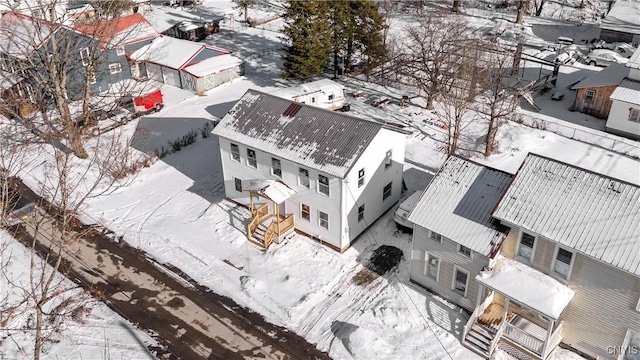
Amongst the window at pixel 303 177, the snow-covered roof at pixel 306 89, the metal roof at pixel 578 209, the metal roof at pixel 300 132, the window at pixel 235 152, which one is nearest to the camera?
the metal roof at pixel 578 209

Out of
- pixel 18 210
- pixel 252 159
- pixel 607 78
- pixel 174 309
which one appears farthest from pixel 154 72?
pixel 607 78

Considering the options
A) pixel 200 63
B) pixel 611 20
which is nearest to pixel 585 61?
pixel 611 20

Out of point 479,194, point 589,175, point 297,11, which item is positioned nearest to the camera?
point 589,175

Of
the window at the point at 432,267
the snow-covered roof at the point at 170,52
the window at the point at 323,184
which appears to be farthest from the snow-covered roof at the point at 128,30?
the window at the point at 432,267

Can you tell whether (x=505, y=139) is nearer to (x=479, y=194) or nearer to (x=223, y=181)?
(x=479, y=194)

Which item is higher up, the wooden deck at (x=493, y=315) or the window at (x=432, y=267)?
the window at (x=432, y=267)

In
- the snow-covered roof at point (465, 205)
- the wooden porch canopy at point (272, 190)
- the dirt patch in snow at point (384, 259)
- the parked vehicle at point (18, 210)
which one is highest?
the snow-covered roof at point (465, 205)

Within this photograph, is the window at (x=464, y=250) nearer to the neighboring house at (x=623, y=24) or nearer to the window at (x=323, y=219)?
the window at (x=323, y=219)
